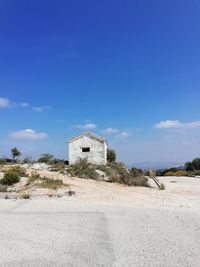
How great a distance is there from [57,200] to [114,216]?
182 inches

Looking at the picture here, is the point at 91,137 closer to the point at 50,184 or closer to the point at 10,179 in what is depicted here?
the point at 10,179

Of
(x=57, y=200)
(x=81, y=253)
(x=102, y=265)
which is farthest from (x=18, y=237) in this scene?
(x=57, y=200)

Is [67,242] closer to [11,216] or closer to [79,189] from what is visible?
[11,216]

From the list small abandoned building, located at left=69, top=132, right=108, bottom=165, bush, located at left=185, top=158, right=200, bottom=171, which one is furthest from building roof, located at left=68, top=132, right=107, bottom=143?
bush, located at left=185, top=158, right=200, bottom=171

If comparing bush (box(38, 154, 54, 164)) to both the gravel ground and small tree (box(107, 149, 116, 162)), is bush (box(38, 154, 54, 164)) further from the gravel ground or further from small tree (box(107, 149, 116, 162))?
the gravel ground

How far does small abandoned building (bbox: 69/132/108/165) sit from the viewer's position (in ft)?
121

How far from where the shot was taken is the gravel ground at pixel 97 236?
21.4 ft

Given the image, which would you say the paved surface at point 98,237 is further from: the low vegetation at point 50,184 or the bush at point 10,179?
the bush at point 10,179

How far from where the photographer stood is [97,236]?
8281 mm

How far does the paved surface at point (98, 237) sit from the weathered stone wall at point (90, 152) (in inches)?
955

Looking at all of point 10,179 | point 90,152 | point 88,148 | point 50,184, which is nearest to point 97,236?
point 50,184

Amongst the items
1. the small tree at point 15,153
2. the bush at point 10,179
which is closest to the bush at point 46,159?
the small tree at point 15,153

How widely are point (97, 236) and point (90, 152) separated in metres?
28.9

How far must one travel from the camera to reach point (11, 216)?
1092cm
